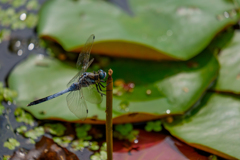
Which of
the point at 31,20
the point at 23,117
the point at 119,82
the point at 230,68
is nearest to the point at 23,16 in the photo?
the point at 31,20

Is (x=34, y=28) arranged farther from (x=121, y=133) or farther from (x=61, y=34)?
(x=121, y=133)

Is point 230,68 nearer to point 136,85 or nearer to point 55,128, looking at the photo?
point 136,85

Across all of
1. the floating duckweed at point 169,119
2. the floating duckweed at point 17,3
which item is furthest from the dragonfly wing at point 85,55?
the floating duckweed at point 17,3

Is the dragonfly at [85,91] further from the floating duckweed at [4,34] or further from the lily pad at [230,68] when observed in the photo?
the floating duckweed at [4,34]

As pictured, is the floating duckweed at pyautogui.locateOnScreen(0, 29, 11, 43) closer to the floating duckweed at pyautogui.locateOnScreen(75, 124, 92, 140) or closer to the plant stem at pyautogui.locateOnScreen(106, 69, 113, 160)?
the floating duckweed at pyautogui.locateOnScreen(75, 124, 92, 140)

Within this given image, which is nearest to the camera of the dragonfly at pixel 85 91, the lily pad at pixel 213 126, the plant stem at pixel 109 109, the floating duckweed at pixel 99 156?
the plant stem at pixel 109 109
